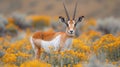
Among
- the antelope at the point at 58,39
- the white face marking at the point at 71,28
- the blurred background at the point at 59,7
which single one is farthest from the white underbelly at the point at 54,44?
the blurred background at the point at 59,7

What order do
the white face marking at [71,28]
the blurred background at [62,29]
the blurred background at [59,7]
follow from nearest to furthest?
the blurred background at [62,29], the white face marking at [71,28], the blurred background at [59,7]

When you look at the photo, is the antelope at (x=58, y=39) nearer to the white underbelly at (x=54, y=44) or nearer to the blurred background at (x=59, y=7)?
the white underbelly at (x=54, y=44)

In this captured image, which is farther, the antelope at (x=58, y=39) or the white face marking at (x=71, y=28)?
the antelope at (x=58, y=39)

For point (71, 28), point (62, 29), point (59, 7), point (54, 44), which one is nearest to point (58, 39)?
point (54, 44)

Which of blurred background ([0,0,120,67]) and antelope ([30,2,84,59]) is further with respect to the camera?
antelope ([30,2,84,59])

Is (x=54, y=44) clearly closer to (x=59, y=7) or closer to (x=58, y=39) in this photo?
(x=58, y=39)

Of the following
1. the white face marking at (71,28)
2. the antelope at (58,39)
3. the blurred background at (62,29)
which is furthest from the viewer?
the antelope at (58,39)

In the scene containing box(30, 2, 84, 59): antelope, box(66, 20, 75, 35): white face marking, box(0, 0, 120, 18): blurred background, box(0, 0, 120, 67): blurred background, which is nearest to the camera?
box(0, 0, 120, 67): blurred background

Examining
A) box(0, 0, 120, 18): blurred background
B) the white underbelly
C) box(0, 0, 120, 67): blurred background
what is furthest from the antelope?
box(0, 0, 120, 18): blurred background

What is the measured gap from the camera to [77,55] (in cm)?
1498

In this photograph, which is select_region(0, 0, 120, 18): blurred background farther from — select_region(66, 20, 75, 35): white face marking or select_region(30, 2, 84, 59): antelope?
select_region(66, 20, 75, 35): white face marking

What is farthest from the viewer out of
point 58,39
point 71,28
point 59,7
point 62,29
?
point 59,7

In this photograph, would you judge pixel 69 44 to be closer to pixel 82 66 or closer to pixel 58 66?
pixel 58 66

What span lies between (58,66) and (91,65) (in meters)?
2.39
